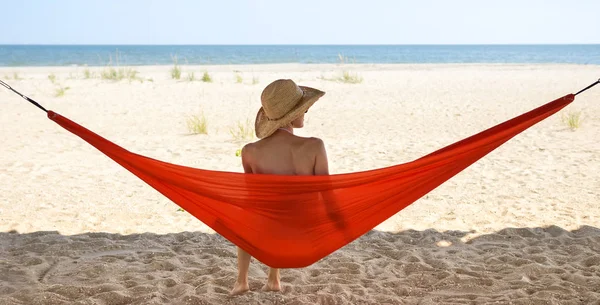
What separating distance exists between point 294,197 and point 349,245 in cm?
126

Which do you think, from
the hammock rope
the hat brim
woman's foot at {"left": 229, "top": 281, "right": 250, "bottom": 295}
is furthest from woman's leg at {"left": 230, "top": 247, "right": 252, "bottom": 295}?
the hat brim

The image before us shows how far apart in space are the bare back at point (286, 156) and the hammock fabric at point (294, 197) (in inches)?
4.2

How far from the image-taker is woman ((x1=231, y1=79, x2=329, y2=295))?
234cm

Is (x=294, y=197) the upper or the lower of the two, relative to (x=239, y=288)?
upper

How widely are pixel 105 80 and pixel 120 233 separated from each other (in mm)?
9347

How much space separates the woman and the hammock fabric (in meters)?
0.12

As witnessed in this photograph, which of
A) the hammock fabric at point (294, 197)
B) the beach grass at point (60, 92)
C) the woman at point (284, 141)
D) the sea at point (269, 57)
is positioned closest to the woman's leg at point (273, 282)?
the hammock fabric at point (294, 197)

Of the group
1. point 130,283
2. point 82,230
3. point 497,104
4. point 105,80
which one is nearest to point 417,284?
point 130,283

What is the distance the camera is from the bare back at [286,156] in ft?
7.70

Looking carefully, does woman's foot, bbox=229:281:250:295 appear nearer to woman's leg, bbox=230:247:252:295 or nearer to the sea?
Answer: woman's leg, bbox=230:247:252:295

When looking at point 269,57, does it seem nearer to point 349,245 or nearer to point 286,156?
point 349,245

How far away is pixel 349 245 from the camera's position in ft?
11.4

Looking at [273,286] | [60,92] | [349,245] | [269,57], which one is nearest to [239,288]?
[273,286]

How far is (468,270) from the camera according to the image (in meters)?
2.99
